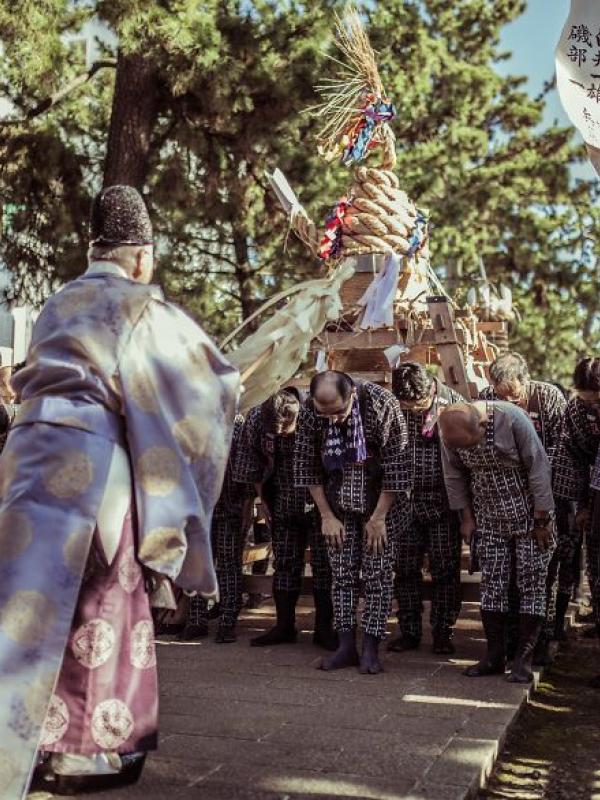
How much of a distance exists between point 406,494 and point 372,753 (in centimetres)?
213

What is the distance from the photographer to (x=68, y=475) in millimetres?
3664

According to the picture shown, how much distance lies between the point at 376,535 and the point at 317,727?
5.10ft

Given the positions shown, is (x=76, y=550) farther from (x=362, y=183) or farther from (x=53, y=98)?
(x=53, y=98)

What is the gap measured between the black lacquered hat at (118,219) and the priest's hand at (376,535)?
2.68 meters

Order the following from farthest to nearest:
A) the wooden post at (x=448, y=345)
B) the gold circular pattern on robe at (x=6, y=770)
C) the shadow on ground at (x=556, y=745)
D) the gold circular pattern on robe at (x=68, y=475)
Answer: the wooden post at (x=448, y=345) < the shadow on ground at (x=556, y=745) < the gold circular pattern on robe at (x=68, y=475) < the gold circular pattern on robe at (x=6, y=770)

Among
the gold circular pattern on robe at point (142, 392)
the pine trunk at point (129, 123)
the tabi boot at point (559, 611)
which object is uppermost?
the pine trunk at point (129, 123)

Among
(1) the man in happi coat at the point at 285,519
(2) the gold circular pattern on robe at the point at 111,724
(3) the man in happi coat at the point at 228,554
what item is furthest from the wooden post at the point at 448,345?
(2) the gold circular pattern on robe at the point at 111,724

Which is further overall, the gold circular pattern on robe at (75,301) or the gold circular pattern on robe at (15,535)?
the gold circular pattern on robe at (75,301)

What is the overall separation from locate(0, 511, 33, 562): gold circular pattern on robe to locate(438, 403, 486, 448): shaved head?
2.71 m

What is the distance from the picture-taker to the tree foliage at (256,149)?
10.7 metres

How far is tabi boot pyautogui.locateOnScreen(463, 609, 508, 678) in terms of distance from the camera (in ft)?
20.3

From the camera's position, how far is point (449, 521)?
6.93m

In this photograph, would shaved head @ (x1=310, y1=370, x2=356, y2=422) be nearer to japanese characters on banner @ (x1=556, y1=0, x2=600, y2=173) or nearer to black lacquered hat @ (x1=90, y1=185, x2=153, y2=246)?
black lacquered hat @ (x1=90, y1=185, x2=153, y2=246)

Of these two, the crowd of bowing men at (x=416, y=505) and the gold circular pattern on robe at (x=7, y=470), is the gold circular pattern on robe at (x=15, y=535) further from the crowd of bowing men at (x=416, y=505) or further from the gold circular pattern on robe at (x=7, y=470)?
the crowd of bowing men at (x=416, y=505)
